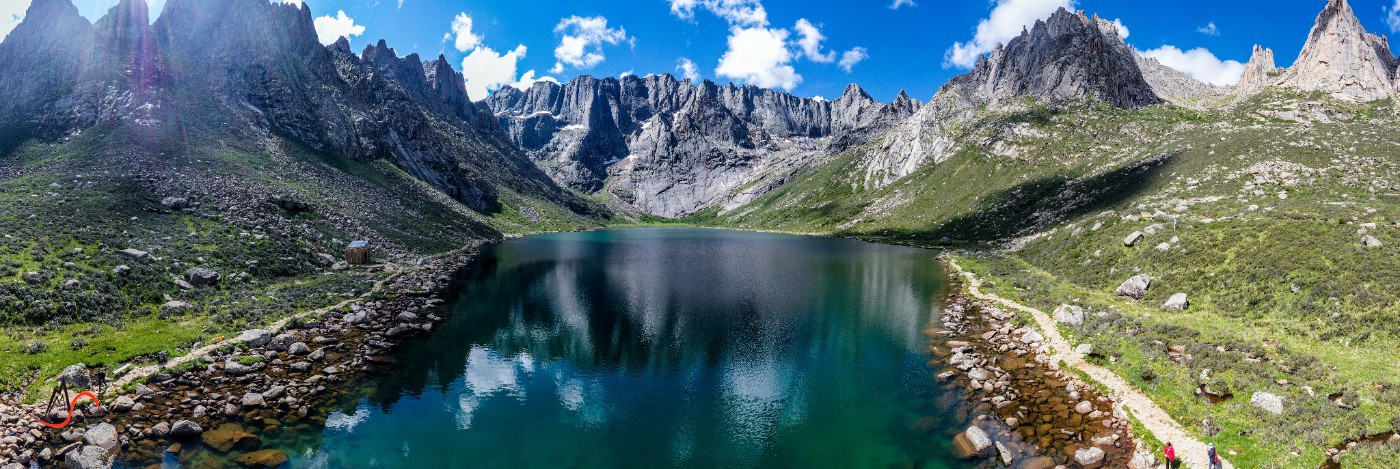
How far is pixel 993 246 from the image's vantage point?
11306 cm

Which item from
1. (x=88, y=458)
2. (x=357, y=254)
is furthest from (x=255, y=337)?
(x=357, y=254)

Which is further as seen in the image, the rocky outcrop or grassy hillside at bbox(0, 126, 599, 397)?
the rocky outcrop

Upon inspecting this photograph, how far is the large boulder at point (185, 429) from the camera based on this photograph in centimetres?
2577

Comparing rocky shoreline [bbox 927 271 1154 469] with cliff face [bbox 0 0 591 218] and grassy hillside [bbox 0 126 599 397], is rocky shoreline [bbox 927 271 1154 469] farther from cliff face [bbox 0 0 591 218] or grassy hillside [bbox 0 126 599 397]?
cliff face [bbox 0 0 591 218]

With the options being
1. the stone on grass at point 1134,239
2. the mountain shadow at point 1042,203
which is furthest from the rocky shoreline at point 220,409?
the mountain shadow at point 1042,203

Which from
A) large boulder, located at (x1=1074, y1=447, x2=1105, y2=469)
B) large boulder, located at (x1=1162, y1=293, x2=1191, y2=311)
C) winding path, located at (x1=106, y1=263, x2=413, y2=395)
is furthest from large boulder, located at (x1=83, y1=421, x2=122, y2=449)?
large boulder, located at (x1=1162, y1=293, x2=1191, y2=311)

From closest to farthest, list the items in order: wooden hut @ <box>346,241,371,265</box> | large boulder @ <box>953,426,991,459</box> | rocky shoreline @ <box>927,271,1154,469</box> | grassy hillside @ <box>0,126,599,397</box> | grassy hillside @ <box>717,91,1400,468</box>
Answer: rocky shoreline @ <box>927,271,1154,469</box>, large boulder @ <box>953,426,991,459</box>, grassy hillside @ <box>717,91,1400,468</box>, grassy hillside @ <box>0,126,599,397</box>, wooden hut @ <box>346,241,371,265</box>

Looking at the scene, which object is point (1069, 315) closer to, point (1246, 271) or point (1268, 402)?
point (1246, 271)

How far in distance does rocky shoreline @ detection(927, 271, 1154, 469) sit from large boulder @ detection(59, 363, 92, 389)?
46302mm

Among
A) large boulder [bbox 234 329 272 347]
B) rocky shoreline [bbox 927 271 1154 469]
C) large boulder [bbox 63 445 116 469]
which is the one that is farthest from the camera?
large boulder [bbox 234 329 272 347]

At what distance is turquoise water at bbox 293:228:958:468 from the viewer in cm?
2705

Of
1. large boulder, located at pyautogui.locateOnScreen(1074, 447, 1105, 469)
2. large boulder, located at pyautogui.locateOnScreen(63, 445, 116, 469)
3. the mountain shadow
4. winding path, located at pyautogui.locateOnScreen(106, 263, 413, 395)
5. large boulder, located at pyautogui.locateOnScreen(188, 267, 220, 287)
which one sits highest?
the mountain shadow

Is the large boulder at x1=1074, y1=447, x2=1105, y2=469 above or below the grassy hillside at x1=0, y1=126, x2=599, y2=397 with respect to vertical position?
below

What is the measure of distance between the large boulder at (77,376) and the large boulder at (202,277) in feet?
73.9
